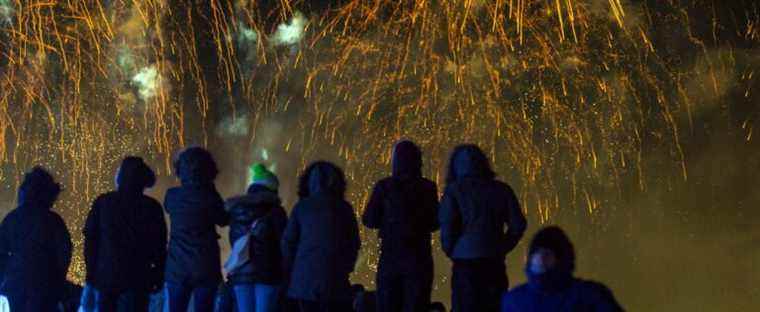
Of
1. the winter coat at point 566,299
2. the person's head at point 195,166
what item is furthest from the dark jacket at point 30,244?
the winter coat at point 566,299

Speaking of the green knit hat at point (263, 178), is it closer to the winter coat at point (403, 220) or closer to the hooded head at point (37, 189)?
the winter coat at point (403, 220)

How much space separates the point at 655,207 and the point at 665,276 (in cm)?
420

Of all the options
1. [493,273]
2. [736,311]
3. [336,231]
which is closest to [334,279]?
[336,231]

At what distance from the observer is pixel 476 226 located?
820cm

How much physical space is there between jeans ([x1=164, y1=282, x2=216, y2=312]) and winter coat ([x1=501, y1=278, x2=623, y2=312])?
11.3 feet

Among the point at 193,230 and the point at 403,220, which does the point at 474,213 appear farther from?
the point at 193,230

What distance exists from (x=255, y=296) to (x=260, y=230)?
450 millimetres

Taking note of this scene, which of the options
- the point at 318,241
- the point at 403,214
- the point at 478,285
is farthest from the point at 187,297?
the point at 478,285

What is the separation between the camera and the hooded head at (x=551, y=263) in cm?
539

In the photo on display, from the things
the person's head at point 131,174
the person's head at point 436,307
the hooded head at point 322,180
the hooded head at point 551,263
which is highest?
the person's head at point 131,174

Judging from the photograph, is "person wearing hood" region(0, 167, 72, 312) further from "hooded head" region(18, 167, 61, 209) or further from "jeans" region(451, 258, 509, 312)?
"jeans" region(451, 258, 509, 312)

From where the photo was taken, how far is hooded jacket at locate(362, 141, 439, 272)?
8242 mm

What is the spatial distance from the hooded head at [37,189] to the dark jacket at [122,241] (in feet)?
1.56

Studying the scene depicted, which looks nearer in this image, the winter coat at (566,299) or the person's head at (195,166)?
the winter coat at (566,299)
